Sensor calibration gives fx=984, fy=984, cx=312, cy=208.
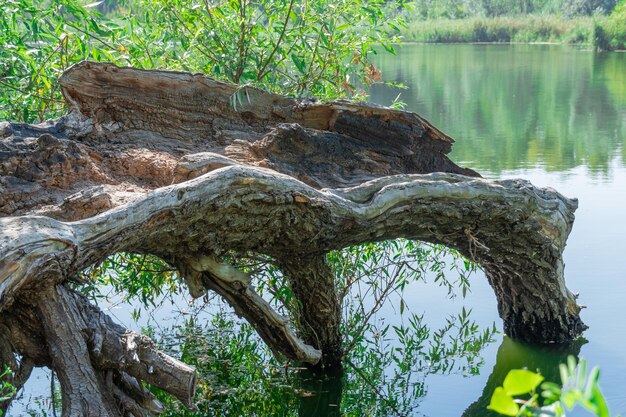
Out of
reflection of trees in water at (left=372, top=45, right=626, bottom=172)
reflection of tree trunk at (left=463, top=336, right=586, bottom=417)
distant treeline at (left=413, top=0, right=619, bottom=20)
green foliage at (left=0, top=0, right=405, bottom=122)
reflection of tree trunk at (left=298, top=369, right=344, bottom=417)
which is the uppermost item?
green foliage at (left=0, top=0, right=405, bottom=122)

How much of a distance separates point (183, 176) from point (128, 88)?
0.73m

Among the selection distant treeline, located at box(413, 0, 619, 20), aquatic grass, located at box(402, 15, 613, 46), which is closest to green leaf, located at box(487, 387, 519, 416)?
aquatic grass, located at box(402, 15, 613, 46)

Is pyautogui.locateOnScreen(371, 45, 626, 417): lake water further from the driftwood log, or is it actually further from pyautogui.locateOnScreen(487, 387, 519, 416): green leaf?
pyautogui.locateOnScreen(487, 387, 519, 416): green leaf

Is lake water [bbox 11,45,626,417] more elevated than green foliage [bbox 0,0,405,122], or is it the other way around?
green foliage [bbox 0,0,405,122]

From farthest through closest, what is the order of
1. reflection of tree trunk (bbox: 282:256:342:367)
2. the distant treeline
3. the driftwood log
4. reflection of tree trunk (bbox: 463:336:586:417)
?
the distant treeline, reflection of tree trunk (bbox: 463:336:586:417), reflection of tree trunk (bbox: 282:256:342:367), the driftwood log

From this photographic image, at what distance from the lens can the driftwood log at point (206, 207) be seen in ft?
10.9

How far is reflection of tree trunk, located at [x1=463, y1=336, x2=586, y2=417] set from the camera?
17.5ft

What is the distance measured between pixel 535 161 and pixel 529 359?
6.68m

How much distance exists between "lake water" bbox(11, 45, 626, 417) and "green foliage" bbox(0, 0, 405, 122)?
1.49 m

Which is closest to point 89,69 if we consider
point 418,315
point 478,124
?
point 418,315

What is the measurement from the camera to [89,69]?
13.8ft

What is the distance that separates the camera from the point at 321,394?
5055 millimetres

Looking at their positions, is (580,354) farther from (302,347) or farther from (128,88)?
(128,88)

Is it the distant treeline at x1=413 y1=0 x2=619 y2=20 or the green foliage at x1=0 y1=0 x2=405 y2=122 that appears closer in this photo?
the green foliage at x1=0 y1=0 x2=405 y2=122
